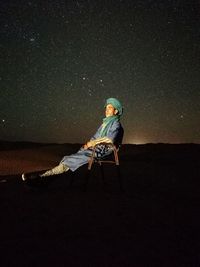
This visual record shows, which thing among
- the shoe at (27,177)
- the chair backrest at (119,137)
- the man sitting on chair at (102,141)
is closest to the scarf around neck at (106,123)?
the man sitting on chair at (102,141)

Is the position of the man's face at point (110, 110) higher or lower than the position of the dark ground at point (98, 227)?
higher

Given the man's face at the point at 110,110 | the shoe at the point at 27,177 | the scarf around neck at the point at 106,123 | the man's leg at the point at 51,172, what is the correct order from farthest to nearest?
the man's face at the point at 110,110, the scarf around neck at the point at 106,123, the man's leg at the point at 51,172, the shoe at the point at 27,177

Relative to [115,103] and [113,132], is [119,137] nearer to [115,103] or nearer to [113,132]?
[113,132]

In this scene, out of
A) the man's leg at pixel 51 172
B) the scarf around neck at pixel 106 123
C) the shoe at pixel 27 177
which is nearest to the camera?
the shoe at pixel 27 177

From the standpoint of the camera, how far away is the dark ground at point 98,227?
10.6ft

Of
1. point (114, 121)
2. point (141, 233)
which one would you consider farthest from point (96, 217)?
point (114, 121)

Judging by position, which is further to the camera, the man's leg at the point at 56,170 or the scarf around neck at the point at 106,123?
the scarf around neck at the point at 106,123

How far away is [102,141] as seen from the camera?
6.49 metres

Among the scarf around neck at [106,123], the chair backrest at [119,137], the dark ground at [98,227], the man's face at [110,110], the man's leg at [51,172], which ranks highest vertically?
the man's face at [110,110]

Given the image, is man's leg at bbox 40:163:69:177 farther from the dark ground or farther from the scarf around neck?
the scarf around neck

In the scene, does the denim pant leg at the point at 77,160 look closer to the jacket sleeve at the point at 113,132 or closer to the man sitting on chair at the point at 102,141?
the man sitting on chair at the point at 102,141

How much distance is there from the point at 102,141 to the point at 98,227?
7.86ft

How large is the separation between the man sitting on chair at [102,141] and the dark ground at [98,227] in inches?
15.2

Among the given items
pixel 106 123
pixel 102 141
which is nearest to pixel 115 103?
pixel 106 123
